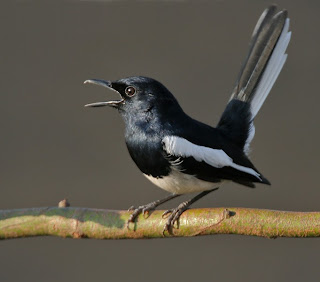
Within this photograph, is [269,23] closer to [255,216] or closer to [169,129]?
[169,129]

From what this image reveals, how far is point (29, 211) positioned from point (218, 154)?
0.63 metres

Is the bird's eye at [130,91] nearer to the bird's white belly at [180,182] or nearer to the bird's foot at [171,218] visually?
the bird's white belly at [180,182]

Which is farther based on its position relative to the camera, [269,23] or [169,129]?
[269,23]

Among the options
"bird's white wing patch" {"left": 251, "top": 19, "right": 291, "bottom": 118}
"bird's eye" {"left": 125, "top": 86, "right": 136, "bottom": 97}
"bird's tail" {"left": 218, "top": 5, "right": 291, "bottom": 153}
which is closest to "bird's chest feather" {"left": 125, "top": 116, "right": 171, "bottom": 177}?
"bird's eye" {"left": 125, "top": 86, "right": 136, "bottom": 97}

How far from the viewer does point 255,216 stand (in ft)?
4.87

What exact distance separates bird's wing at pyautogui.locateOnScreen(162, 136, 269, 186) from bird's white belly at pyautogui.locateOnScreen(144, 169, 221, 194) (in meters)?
0.02

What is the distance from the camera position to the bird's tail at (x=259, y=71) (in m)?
2.05

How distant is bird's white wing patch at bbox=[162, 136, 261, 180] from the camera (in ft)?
5.47

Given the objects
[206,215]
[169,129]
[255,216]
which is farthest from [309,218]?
[169,129]

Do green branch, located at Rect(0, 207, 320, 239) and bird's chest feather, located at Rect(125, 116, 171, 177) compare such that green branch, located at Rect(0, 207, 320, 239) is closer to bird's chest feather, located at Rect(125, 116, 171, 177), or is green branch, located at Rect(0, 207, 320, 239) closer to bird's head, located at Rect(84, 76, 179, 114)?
bird's chest feather, located at Rect(125, 116, 171, 177)

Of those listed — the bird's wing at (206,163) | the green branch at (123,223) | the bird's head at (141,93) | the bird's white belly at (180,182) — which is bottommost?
the green branch at (123,223)

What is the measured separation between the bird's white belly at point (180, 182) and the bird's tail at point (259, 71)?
365 mm

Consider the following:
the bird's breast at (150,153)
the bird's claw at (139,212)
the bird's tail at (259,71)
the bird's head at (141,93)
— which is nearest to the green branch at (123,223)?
the bird's claw at (139,212)

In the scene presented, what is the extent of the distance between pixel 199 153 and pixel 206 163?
0.04 metres
